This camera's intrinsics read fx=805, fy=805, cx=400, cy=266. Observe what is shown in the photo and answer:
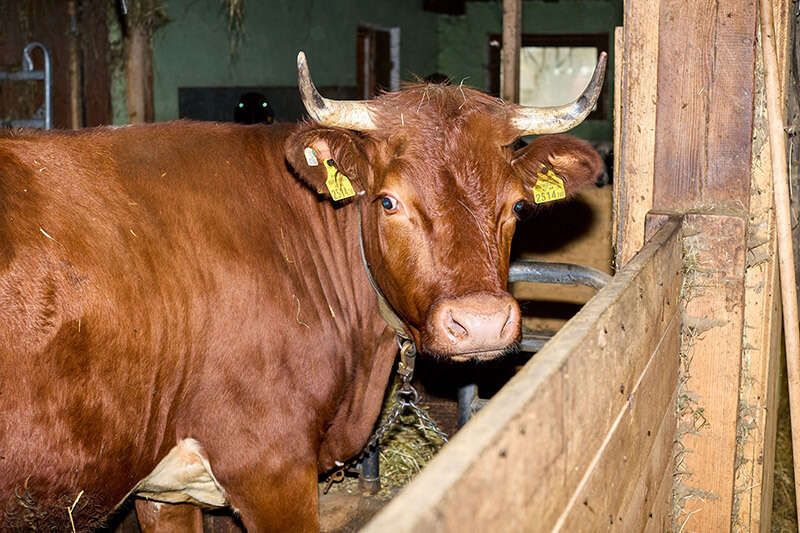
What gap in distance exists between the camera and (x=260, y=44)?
1048cm

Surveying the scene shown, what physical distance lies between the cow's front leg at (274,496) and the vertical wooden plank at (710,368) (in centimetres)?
129

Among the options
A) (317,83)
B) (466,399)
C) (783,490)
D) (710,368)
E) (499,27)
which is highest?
(499,27)

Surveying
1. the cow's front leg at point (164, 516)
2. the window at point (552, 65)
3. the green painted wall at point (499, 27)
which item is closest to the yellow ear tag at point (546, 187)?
the cow's front leg at point (164, 516)

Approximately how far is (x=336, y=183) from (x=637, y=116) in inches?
43.5

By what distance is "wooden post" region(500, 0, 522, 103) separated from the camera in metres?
7.51

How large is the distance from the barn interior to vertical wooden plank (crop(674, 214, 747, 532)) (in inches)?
4.8

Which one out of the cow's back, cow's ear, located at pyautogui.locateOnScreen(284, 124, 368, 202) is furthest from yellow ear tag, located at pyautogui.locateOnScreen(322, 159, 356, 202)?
the cow's back

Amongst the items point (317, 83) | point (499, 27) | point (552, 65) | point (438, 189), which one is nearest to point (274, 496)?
point (438, 189)

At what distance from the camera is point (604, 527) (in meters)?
1.63

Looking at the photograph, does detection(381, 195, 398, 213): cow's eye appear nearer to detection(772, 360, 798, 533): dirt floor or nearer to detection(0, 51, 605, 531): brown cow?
detection(0, 51, 605, 531): brown cow

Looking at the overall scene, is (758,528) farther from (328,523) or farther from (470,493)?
(470,493)

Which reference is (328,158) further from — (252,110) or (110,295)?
(252,110)

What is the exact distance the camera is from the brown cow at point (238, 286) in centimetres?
241

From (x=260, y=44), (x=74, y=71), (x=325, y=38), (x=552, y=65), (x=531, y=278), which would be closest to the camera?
(x=531, y=278)
